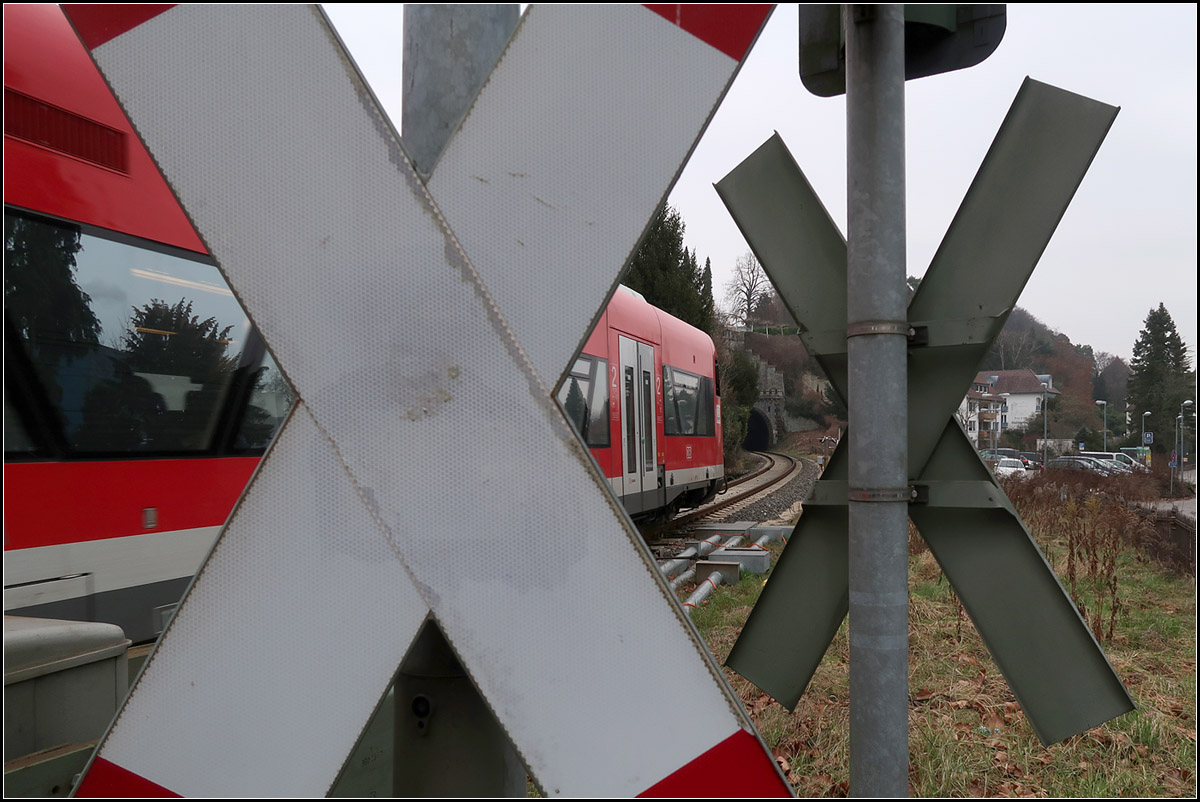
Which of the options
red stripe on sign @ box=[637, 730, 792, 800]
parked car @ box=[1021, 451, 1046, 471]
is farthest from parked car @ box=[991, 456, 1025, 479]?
red stripe on sign @ box=[637, 730, 792, 800]

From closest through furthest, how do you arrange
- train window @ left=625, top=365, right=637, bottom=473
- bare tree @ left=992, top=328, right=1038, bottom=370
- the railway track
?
1. train window @ left=625, top=365, right=637, bottom=473
2. the railway track
3. bare tree @ left=992, top=328, right=1038, bottom=370

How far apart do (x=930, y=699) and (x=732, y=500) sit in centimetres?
1538

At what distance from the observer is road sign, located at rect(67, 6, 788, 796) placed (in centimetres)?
121

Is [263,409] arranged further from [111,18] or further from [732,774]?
[732,774]

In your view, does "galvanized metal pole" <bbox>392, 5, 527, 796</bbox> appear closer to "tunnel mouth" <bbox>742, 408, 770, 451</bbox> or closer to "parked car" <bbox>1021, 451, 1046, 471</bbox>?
"parked car" <bbox>1021, 451, 1046, 471</bbox>

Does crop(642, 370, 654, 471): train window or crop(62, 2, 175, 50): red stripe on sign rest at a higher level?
crop(62, 2, 175, 50): red stripe on sign

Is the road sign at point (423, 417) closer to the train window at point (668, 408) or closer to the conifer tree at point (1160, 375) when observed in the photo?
the train window at point (668, 408)

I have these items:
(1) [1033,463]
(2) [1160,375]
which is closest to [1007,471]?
(1) [1033,463]

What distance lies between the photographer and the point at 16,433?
11.8 feet

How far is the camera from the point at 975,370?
1.56 m

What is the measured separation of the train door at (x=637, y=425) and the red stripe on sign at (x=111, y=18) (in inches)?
371

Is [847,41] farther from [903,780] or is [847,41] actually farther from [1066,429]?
[1066,429]

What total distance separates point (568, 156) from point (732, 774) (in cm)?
98

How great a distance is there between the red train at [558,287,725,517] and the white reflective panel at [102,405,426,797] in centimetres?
665
